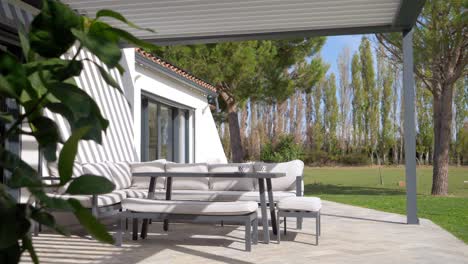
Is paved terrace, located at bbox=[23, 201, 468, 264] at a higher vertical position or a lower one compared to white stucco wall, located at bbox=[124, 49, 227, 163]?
lower

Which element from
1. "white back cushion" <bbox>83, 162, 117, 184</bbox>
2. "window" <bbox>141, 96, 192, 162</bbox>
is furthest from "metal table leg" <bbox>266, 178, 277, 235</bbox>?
"window" <bbox>141, 96, 192, 162</bbox>

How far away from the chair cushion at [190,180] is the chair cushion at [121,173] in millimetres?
625

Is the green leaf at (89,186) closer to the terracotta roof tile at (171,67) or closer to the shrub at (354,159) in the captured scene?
the terracotta roof tile at (171,67)

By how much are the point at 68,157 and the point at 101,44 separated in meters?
0.16

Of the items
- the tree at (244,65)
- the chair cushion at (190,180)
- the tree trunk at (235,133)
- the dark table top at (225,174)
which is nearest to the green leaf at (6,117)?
the dark table top at (225,174)

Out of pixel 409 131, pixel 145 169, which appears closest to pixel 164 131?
pixel 145 169

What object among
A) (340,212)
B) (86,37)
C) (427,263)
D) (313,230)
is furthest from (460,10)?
(86,37)

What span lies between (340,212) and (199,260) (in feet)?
15.8

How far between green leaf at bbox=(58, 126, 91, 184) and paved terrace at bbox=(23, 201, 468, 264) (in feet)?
13.7

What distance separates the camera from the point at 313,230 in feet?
22.2

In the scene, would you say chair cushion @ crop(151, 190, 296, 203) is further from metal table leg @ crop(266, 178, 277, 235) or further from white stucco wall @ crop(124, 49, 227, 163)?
white stucco wall @ crop(124, 49, 227, 163)

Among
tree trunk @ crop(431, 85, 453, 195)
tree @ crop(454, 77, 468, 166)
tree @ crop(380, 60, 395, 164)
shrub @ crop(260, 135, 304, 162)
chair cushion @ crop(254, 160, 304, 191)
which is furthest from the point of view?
tree @ crop(380, 60, 395, 164)

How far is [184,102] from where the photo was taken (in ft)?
43.0

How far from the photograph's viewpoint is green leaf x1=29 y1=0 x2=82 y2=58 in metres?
0.69
